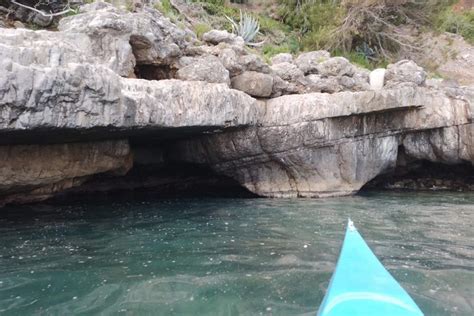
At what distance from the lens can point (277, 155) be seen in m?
9.51

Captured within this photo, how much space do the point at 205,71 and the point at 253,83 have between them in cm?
132

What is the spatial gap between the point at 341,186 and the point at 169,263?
237 inches

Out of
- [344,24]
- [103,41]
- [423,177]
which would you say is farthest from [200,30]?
[423,177]

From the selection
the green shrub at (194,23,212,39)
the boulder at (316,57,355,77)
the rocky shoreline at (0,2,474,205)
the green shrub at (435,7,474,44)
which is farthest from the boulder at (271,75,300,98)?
the green shrub at (435,7,474,44)

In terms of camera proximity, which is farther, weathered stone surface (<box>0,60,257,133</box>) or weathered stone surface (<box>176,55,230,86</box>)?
weathered stone surface (<box>176,55,230,86</box>)

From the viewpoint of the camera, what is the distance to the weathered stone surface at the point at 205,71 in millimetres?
7926

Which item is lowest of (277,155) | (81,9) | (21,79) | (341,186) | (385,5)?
(341,186)

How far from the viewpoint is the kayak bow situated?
3010 millimetres

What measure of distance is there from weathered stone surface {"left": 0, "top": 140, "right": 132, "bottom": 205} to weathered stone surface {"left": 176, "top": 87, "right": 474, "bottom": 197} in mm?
2141

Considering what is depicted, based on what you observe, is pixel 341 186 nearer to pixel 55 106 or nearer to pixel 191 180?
pixel 191 180

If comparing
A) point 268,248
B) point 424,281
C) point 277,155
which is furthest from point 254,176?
point 424,281

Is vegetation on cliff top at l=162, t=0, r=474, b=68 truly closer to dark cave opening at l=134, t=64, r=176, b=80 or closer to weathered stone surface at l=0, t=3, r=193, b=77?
dark cave opening at l=134, t=64, r=176, b=80

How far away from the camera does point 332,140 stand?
9578 mm

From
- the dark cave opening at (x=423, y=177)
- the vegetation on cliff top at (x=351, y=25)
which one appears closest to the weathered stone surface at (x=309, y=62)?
the vegetation on cliff top at (x=351, y=25)
